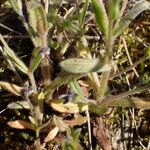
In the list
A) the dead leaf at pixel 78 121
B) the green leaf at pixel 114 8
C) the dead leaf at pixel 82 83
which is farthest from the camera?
the dead leaf at pixel 82 83

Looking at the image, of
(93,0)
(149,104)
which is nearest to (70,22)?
(93,0)

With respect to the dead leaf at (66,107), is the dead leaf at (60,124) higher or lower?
lower

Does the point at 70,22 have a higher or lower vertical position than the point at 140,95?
higher

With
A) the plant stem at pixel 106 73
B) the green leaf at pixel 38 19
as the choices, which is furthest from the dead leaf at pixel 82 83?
the green leaf at pixel 38 19

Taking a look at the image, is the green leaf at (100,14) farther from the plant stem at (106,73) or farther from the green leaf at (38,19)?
the green leaf at (38,19)

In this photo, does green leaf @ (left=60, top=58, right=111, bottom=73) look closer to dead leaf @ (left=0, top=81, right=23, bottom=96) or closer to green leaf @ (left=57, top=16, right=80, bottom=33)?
green leaf @ (left=57, top=16, right=80, bottom=33)

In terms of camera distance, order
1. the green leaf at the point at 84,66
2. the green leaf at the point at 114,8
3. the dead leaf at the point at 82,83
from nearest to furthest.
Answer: the green leaf at the point at 114,8, the green leaf at the point at 84,66, the dead leaf at the point at 82,83

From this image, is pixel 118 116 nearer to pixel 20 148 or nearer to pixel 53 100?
pixel 53 100
